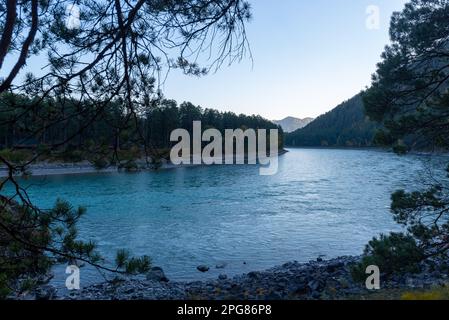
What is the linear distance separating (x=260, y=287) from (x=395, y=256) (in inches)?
155

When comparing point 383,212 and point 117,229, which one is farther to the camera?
point 383,212

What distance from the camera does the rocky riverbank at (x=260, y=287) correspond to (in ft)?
30.9

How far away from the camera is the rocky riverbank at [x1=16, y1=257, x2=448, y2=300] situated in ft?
30.9

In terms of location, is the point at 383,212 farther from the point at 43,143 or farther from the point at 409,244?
the point at 43,143

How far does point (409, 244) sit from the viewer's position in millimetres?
7336

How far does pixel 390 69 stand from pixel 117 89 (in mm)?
6744

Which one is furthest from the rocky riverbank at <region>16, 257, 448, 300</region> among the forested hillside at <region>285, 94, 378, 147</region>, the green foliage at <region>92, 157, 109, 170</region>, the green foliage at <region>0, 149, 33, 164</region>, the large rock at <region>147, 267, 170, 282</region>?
the forested hillside at <region>285, 94, 378, 147</region>

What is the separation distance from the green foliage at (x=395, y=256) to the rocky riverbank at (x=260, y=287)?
1.51 meters

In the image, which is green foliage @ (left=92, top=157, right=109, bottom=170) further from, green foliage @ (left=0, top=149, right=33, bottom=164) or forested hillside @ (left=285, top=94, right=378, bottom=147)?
forested hillside @ (left=285, top=94, right=378, bottom=147)

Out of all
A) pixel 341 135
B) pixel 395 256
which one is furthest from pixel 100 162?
pixel 341 135

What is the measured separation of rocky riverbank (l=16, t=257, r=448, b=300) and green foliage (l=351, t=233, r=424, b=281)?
4.94ft

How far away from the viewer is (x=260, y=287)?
1010cm

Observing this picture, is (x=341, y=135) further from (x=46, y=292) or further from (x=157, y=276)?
(x=46, y=292)
